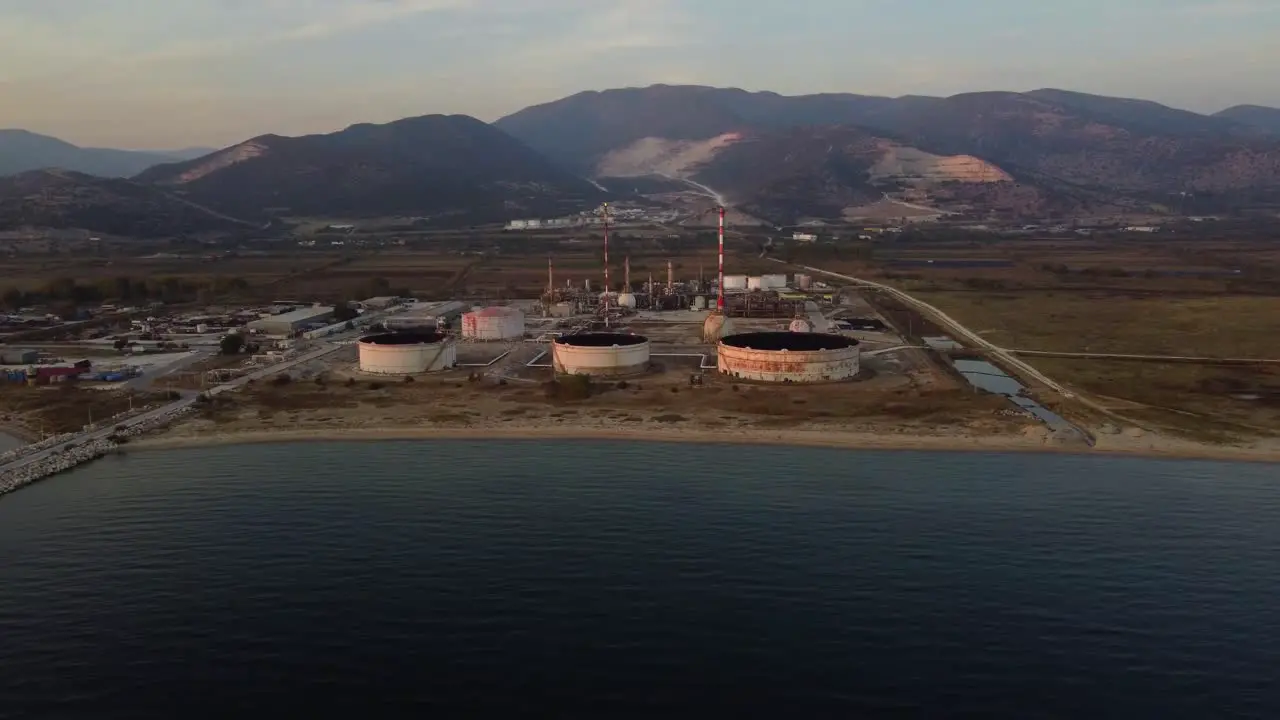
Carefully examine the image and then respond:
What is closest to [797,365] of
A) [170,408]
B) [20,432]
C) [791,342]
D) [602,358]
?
[791,342]

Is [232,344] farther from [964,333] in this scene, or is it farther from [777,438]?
[964,333]

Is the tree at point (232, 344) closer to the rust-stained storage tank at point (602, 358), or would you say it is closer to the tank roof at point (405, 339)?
the tank roof at point (405, 339)

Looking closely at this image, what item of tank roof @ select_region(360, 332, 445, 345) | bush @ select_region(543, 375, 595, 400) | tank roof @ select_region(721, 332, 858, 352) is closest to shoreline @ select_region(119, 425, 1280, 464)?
bush @ select_region(543, 375, 595, 400)

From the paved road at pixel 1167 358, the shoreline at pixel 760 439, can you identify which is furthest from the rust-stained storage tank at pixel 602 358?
the paved road at pixel 1167 358

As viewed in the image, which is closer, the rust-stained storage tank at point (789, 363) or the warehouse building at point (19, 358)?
the rust-stained storage tank at point (789, 363)

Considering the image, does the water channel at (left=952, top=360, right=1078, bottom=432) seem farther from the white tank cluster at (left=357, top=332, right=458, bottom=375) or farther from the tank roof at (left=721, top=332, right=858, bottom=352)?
the white tank cluster at (left=357, top=332, right=458, bottom=375)

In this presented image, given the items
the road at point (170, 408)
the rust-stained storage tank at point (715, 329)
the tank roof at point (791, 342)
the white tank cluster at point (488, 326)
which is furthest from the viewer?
the white tank cluster at point (488, 326)
